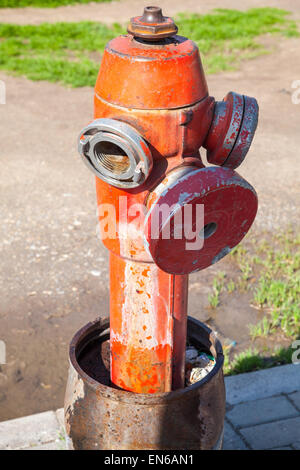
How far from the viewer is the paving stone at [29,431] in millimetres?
2775

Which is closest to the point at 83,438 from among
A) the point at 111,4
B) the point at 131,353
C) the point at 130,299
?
the point at 131,353

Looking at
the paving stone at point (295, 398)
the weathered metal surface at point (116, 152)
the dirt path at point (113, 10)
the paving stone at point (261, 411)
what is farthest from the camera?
the dirt path at point (113, 10)

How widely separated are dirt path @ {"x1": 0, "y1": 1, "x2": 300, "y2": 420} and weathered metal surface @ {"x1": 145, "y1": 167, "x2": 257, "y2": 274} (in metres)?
1.78

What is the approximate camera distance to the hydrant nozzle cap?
1631mm

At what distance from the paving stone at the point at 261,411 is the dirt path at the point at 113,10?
8541mm

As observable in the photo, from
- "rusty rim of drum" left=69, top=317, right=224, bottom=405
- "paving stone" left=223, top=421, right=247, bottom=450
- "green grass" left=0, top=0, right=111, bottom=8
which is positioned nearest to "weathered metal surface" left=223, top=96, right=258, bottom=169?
"rusty rim of drum" left=69, top=317, right=224, bottom=405

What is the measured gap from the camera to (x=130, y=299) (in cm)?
187

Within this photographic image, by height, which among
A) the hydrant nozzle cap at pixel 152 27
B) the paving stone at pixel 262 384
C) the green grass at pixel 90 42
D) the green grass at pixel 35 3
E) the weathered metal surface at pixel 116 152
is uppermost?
the hydrant nozzle cap at pixel 152 27

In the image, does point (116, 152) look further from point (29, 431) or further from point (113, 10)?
point (113, 10)

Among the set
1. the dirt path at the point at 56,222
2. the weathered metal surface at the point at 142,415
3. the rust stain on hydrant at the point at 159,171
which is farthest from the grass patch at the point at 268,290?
the rust stain on hydrant at the point at 159,171

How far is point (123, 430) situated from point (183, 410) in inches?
7.9

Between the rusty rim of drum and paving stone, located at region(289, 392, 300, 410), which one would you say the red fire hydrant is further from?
paving stone, located at region(289, 392, 300, 410)

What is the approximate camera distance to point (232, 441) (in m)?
2.79

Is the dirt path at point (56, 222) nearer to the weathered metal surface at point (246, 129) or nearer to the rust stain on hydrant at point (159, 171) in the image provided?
the rust stain on hydrant at point (159, 171)
